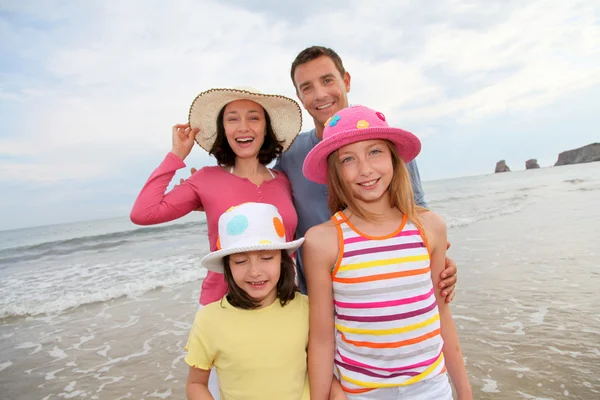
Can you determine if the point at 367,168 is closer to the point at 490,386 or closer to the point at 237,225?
the point at 237,225

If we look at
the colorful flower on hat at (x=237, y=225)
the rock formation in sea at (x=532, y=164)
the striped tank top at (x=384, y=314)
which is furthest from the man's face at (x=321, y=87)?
the rock formation in sea at (x=532, y=164)

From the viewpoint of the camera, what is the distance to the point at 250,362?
2.01 metres

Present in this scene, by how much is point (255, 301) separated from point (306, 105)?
1.64m

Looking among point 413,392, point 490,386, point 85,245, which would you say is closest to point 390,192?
point 413,392

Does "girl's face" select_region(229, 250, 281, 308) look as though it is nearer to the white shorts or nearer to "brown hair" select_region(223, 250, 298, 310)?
"brown hair" select_region(223, 250, 298, 310)

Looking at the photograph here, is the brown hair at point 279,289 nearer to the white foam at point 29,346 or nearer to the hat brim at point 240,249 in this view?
the hat brim at point 240,249

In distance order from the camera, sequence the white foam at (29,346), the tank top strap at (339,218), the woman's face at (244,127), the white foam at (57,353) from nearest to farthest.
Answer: the tank top strap at (339,218) < the woman's face at (244,127) < the white foam at (57,353) < the white foam at (29,346)

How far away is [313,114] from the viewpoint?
3121 millimetres

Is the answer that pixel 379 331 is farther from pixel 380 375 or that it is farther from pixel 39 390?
pixel 39 390

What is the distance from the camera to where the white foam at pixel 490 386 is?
143 inches

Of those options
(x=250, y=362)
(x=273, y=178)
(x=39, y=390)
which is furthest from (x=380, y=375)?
(x=39, y=390)

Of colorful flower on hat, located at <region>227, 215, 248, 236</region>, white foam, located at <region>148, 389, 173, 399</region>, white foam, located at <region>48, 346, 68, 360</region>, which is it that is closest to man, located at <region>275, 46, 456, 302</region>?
colorful flower on hat, located at <region>227, 215, 248, 236</region>

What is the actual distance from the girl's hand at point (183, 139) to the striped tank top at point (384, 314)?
1397mm

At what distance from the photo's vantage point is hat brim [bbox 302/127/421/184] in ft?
6.88
